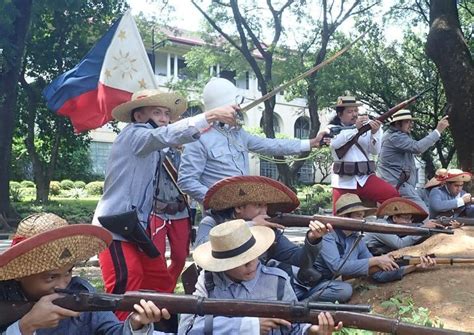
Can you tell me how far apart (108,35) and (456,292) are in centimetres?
592

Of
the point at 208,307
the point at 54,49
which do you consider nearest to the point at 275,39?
the point at 54,49

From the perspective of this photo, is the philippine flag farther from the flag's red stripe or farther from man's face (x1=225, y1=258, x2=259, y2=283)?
man's face (x1=225, y1=258, x2=259, y2=283)

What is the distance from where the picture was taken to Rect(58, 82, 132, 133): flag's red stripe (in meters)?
7.95

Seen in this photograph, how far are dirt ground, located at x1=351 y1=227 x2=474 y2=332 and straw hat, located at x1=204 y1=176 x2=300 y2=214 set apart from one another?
1321 mm

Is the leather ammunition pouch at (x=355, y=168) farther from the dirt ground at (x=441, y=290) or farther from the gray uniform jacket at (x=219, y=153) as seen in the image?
the gray uniform jacket at (x=219, y=153)

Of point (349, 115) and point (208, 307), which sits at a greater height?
point (349, 115)

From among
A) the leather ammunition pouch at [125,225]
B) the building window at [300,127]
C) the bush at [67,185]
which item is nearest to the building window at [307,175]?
the building window at [300,127]

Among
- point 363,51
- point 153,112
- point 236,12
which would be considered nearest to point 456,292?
point 153,112

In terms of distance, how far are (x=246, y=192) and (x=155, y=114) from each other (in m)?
0.90

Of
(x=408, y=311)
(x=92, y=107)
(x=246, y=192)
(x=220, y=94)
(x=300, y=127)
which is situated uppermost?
(x=220, y=94)

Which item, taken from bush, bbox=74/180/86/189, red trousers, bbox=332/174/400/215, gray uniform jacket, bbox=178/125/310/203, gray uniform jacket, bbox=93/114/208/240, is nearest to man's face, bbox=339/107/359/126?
red trousers, bbox=332/174/400/215

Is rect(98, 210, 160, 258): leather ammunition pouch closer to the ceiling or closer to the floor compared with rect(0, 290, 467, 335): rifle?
closer to the ceiling

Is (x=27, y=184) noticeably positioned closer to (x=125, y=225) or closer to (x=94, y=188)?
(x=94, y=188)

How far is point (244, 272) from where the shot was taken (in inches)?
131
